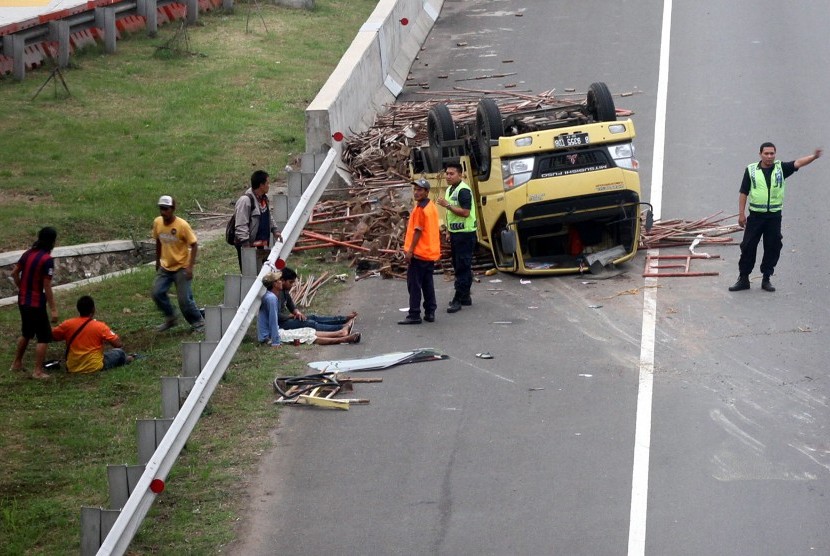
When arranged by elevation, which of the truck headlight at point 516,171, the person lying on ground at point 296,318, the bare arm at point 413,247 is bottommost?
the person lying on ground at point 296,318

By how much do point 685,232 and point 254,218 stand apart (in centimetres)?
602

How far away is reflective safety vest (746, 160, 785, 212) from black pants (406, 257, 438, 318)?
12.9 feet

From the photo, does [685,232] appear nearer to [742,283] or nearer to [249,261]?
[742,283]

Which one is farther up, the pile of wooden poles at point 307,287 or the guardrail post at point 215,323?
the guardrail post at point 215,323

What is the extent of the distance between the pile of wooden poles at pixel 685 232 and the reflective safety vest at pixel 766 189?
1.96m

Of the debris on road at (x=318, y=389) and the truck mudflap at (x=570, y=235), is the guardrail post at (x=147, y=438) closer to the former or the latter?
the debris on road at (x=318, y=389)

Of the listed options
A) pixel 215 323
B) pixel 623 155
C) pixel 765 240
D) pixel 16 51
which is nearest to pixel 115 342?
pixel 215 323

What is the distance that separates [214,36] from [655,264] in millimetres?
14725

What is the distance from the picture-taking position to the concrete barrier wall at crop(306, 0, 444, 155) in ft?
64.1

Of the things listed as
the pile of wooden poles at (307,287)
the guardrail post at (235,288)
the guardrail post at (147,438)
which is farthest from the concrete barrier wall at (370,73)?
the guardrail post at (147,438)

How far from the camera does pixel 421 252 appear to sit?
1512 cm

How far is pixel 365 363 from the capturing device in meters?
14.0

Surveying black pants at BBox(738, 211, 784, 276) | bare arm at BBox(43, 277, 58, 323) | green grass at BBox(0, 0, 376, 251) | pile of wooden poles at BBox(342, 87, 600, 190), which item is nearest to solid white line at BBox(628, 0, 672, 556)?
black pants at BBox(738, 211, 784, 276)

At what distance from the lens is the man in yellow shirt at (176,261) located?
15344mm
